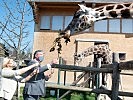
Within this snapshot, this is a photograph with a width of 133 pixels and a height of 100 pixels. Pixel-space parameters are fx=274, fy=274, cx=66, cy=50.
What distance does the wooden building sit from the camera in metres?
15.1

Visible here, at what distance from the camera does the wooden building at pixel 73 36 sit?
49.5 feet

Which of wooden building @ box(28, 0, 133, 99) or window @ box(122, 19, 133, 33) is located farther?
window @ box(122, 19, 133, 33)

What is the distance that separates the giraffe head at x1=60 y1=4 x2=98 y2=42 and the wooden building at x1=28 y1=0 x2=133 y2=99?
36.2 feet

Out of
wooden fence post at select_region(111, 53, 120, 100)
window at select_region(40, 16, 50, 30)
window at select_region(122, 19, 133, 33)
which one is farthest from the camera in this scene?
window at select_region(40, 16, 50, 30)

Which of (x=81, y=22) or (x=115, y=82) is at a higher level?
(x=81, y=22)

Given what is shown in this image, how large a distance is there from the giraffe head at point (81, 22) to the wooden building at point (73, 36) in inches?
435

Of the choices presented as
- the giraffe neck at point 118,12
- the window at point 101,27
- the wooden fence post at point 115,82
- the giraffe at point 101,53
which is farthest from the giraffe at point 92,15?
the window at point 101,27

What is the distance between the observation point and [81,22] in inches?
145

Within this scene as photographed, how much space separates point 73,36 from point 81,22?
38.2 ft

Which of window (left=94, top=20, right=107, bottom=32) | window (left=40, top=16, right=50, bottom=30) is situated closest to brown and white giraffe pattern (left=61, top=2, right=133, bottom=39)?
window (left=94, top=20, right=107, bottom=32)

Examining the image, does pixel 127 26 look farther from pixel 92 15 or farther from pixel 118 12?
pixel 92 15

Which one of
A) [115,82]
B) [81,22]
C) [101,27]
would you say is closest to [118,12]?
[81,22]

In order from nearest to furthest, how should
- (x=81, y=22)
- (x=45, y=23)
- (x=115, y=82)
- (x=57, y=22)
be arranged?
(x=81, y=22)
(x=115, y=82)
(x=57, y=22)
(x=45, y=23)

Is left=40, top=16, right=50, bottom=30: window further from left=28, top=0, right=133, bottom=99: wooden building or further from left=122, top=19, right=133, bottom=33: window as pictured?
left=122, top=19, right=133, bottom=33: window
